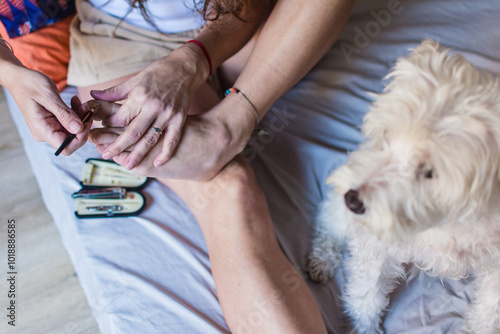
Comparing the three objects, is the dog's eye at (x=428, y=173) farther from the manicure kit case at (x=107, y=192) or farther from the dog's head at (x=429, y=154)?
the manicure kit case at (x=107, y=192)

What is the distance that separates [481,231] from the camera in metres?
0.78

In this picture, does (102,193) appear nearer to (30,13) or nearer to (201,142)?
(201,142)

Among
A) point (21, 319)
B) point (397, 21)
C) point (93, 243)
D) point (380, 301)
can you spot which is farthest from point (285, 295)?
point (397, 21)

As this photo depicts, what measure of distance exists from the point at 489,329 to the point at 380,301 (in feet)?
0.84

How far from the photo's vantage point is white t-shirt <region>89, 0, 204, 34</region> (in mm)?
1172

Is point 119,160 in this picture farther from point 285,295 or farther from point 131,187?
point 285,295

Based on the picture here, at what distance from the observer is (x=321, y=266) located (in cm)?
112

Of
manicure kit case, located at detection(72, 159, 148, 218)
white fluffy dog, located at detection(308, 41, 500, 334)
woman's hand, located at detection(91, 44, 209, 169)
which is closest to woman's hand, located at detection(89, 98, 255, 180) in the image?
woman's hand, located at detection(91, 44, 209, 169)

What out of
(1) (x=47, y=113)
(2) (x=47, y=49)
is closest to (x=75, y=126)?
(1) (x=47, y=113)

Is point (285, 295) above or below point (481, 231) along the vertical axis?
below

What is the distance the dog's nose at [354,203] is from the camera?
71 cm

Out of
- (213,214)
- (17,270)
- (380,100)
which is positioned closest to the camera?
(380,100)

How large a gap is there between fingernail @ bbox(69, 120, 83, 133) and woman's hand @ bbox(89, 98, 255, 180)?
0.21 feet

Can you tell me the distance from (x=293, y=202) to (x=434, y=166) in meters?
0.59
